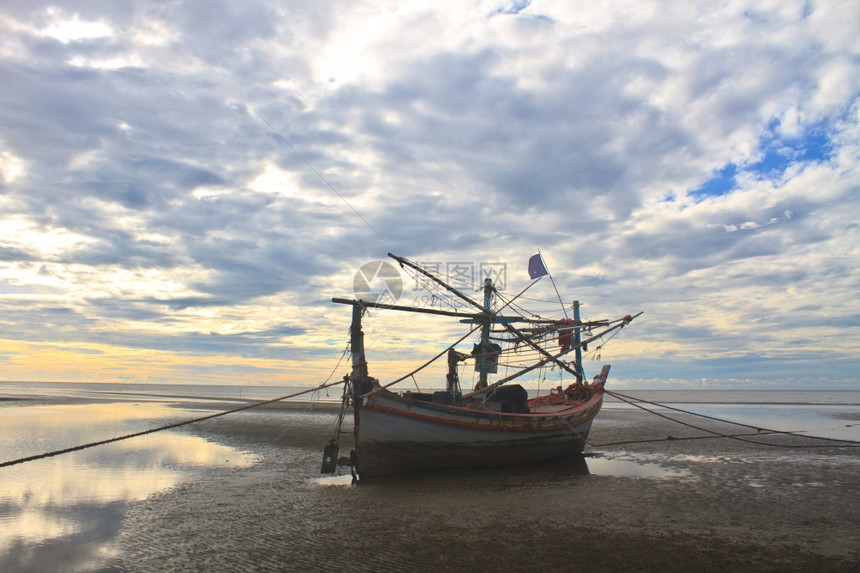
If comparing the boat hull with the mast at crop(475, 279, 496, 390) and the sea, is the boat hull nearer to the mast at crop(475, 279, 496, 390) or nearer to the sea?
the sea

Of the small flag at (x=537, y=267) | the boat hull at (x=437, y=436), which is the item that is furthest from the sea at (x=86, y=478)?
the small flag at (x=537, y=267)

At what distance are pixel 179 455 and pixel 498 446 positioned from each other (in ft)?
43.4

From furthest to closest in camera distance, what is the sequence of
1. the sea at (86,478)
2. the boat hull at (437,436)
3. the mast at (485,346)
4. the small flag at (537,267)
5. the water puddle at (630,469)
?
the small flag at (537,267)
the mast at (485,346)
the water puddle at (630,469)
the boat hull at (437,436)
the sea at (86,478)

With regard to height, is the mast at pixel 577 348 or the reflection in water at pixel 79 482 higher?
the mast at pixel 577 348

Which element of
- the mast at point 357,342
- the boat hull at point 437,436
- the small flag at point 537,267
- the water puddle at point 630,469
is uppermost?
the small flag at point 537,267

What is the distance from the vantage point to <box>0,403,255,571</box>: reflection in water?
9633 mm

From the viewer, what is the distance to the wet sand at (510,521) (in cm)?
889

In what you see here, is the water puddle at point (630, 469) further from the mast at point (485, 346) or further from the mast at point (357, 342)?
the mast at point (357, 342)

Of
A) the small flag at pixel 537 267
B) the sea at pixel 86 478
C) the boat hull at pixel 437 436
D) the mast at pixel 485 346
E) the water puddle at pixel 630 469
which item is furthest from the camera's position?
the small flag at pixel 537 267

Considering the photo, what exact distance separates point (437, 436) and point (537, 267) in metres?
11.2

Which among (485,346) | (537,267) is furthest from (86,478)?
(537,267)

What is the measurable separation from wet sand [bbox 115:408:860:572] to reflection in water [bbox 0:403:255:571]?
0.76 m

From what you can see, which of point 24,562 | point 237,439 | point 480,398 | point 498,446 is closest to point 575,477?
point 498,446

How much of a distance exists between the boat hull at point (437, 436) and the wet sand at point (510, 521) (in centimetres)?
55
